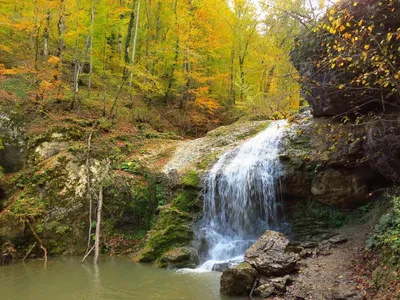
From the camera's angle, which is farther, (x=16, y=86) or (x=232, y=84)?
(x=232, y=84)

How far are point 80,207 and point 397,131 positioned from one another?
30.0 feet

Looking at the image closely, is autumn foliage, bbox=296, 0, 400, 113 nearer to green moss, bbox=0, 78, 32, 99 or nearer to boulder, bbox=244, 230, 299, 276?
boulder, bbox=244, 230, 299, 276

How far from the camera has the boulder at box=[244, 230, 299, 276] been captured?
22.4ft

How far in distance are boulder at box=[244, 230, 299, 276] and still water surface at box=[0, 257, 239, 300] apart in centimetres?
100

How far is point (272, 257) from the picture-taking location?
23.1ft

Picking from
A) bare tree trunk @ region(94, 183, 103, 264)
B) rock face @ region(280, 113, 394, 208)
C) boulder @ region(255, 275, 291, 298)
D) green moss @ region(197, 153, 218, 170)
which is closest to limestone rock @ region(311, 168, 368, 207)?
rock face @ region(280, 113, 394, 208)

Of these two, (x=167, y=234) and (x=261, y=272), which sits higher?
(x=167, y=234)

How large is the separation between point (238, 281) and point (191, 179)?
15.6ft

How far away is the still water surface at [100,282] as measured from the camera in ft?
21.7

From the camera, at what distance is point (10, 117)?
1329cm

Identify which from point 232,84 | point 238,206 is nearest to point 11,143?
point 238,206

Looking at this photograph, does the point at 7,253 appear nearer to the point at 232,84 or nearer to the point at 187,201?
the point at 187,201

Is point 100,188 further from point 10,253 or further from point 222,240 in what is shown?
point 222,240

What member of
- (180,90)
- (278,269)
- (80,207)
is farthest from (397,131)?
(180,90)
